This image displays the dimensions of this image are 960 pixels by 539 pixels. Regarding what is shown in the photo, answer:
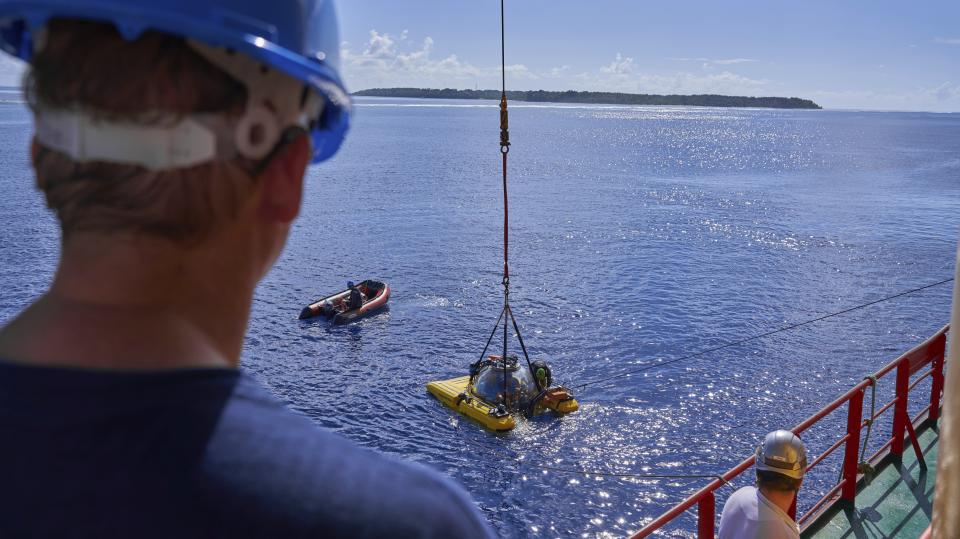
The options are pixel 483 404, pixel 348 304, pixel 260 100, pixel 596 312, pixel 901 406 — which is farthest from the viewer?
pixel 596 312

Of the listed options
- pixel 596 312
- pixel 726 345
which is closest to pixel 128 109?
pixel 726 345

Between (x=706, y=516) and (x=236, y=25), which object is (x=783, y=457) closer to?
(x=706, y=516)

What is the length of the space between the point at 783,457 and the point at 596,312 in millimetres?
32548

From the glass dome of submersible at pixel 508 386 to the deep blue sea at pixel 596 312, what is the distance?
880 millimetres

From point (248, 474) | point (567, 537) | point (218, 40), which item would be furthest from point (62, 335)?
point (567, 537)

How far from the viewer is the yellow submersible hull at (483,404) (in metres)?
25.0

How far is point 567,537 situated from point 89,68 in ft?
66.7

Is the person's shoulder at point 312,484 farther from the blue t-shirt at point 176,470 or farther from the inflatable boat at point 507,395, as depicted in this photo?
the inflatable boat at point 507,395

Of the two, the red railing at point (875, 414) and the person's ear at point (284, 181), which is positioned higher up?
the person's ear at point (284, 181)

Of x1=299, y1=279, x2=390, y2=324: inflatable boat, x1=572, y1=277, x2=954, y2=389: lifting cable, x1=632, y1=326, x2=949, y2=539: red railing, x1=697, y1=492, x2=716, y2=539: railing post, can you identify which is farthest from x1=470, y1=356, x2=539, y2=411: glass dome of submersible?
x1=697, y1=492, x2=716, y2=539: railing post

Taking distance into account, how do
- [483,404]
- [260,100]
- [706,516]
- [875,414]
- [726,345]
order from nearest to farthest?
[260,100] → [706,516] → [875,414] → [483,404] → [726,345]

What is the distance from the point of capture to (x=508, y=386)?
85.0 feet

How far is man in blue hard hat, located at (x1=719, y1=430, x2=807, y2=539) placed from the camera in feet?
18.1

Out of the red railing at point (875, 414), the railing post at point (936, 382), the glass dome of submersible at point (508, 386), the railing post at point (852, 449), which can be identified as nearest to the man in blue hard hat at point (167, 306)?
the red railing at point (875, 414)
